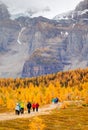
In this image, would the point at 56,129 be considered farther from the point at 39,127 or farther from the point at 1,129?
the point at 39,127

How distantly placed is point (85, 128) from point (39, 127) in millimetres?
23267

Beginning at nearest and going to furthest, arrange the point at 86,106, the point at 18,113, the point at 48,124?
the point at 48,124 < the point at 18,113 < the point at 86,106

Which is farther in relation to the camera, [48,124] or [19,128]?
[48,124]

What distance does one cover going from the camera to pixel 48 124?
282 feet

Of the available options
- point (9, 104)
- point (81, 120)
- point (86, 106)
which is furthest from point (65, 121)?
point (9, 104)

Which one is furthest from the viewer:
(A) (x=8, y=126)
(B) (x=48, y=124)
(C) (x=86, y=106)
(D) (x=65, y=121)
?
(C) (x=86, y=106)

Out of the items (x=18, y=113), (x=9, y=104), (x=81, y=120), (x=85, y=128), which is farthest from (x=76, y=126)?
(x=9, y=104)

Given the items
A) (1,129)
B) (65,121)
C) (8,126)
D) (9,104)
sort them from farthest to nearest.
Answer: (9,104) < (65,121) < (8,126) < (1,129)

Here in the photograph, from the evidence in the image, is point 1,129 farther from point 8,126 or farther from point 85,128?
point 85,128

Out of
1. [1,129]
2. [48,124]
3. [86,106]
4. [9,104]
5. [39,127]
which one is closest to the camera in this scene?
[39,127]

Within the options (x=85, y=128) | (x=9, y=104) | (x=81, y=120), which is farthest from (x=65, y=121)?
(x=9, y=104)

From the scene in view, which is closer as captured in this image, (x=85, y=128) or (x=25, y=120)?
(x=85, y=128)

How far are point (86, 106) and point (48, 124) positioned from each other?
53.3m

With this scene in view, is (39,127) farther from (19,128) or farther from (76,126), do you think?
(76,126)
